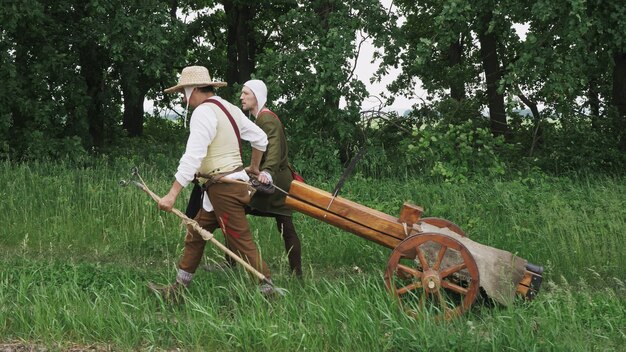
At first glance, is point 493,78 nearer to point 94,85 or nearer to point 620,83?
point 620,83

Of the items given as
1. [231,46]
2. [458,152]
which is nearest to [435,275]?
[458,152]

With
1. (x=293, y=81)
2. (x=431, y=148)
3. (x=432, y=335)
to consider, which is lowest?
(x=432, y=335)

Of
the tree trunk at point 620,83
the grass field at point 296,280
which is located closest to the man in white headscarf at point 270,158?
the grass field at point 296,280

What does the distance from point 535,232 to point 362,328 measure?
385cm

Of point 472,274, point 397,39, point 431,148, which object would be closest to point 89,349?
point 472,274

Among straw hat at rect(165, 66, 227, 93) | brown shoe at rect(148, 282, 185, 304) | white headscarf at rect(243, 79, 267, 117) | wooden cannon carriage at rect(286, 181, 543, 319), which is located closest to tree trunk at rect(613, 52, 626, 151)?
white headscarf at rect(243, 79, 267, 117)

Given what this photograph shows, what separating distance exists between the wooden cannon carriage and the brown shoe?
1.11 meters

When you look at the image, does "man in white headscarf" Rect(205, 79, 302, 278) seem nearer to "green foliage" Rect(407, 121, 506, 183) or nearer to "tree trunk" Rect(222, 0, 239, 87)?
"green foliage" Rect(407, 121, 506, 183)

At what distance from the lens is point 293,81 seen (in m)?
12.1

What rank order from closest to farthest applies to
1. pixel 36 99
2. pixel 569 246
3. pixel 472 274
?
pixel 472 274
pixel 569 246
pixel 36 99

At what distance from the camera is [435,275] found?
534 centimetres

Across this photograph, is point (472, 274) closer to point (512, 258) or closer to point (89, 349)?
point (512, 258)

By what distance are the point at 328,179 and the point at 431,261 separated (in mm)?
6622

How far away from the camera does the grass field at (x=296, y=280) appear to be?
16.0 ft
